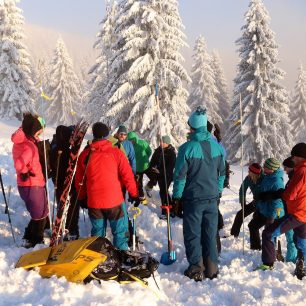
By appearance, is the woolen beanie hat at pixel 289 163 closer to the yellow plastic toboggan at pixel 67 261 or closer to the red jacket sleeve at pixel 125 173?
the red jacket sleeve at pixel 125 173

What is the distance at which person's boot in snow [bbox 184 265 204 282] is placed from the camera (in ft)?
19.2

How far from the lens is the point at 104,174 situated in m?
5.88

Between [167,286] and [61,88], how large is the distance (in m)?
49.6

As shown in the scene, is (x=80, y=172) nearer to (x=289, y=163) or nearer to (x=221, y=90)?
(x=289, y=163)

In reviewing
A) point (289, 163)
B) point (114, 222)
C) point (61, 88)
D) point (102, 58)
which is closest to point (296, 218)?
point (289, 163)

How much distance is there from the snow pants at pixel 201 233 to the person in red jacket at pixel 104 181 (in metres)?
0.94

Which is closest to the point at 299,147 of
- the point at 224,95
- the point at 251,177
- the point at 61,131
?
the point at 251,177

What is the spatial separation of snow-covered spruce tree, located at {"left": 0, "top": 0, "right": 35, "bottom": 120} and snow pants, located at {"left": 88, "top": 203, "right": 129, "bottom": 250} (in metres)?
29.5

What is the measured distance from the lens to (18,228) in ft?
25.4

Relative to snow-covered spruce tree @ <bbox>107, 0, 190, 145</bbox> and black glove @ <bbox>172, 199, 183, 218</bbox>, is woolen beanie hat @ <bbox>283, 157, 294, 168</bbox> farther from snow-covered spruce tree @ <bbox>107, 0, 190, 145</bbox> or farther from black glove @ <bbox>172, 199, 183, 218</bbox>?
snow-covered spruce tree @ <bbox>107, 0, 190, 145</bbox>

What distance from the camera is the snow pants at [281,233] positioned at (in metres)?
5.91

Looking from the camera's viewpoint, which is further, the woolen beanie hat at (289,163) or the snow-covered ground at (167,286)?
the woolen beanie hat at (289,163)

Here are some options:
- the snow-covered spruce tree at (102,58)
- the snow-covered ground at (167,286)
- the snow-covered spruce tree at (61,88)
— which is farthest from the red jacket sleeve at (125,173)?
the snow-covered spruce tree at (61,88)

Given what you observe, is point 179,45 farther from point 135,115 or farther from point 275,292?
point 275,292
